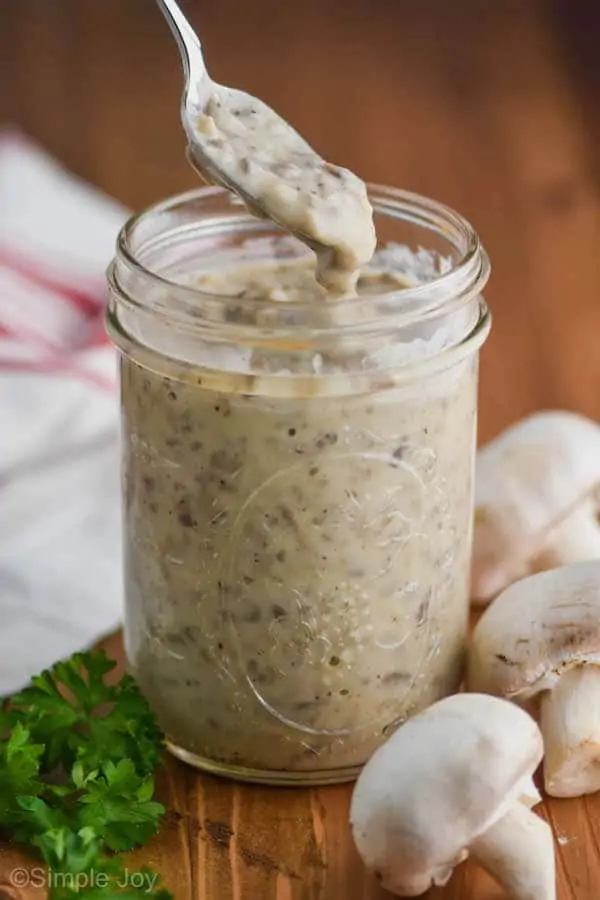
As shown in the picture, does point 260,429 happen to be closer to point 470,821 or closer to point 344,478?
point 344,478

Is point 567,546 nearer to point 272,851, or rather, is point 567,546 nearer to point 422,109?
point 272,851

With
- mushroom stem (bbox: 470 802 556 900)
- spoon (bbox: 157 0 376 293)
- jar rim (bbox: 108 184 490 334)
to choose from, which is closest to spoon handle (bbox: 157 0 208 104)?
spoon (bbox: 157 0 376 293)

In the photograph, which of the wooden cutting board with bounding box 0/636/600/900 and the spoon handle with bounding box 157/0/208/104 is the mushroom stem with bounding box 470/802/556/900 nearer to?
the wooden cutting board with bounding box 0/636/600/900

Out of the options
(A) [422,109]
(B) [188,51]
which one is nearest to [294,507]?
(B) [188,51]

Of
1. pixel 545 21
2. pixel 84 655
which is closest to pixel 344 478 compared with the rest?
pixel 84 655

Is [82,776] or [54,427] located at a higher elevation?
[82,776]

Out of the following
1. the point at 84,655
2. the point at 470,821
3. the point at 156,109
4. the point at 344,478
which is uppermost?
the point at 344,478
